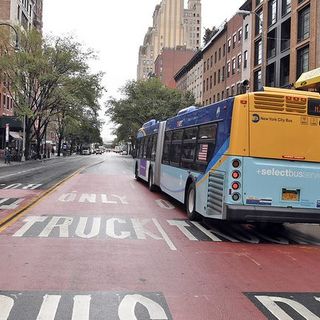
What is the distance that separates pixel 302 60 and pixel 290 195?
96.3 ft

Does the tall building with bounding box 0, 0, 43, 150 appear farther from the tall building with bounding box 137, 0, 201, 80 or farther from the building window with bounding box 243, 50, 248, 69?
the tall building with bounding box 137, 0, 201, 80

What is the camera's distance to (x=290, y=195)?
10.0m

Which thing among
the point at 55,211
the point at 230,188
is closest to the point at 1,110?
the point at 55,211

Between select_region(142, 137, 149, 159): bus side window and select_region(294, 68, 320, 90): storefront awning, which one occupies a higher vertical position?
select_region(294, 68, 320, 90): storefront awning

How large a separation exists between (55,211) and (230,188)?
212 inches

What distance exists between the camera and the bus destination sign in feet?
33.1

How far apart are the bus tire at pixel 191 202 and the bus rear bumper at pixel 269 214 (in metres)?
2.37

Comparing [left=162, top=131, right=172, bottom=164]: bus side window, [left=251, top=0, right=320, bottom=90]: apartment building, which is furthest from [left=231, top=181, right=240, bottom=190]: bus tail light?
[left=251, top=0, right=320, bottom=90]: apartment building

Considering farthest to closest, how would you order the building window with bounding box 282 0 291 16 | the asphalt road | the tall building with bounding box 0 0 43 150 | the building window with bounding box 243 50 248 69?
the tall building with bounding box 0 0 43 150, the building window with bounding box 243 50 248 69, the building window with bounding box 282 0 291 16, the asphalt road

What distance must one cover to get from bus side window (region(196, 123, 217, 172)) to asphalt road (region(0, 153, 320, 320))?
1435mm

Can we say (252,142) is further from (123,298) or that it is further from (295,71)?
(295,71)

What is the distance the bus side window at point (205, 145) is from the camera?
10984 millimetres

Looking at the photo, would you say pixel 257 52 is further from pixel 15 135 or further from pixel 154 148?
pixel 15 135

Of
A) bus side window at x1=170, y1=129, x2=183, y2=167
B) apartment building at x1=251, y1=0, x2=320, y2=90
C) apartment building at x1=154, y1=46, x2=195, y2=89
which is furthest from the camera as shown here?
apartment building at x1=154, y1=46, x2=195, y2=89
